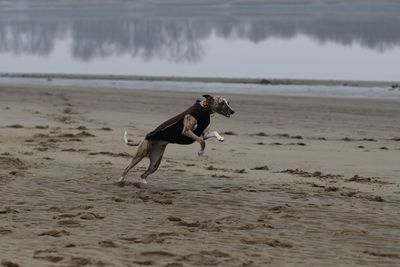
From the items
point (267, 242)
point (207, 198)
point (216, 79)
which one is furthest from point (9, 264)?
point (216, 79)

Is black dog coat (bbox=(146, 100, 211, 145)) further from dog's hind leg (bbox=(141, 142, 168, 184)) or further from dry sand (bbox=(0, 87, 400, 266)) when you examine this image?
dry sand (bbox=(0, 87, 400, 266))

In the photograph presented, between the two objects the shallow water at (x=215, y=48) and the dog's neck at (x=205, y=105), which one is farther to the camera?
the shallow water at (x=215, y=48)

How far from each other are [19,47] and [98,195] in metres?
49.7

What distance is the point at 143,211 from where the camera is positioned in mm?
9305

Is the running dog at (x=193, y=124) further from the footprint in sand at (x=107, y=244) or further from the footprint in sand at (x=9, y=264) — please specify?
the footprint in sand at (x=9, y=264)

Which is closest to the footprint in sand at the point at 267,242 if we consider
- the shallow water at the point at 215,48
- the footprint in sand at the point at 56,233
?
the footprint in sand at the point at 56,233

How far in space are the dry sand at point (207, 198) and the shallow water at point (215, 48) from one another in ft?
60.6

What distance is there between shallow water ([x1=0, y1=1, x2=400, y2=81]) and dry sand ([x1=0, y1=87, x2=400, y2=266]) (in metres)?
18.5

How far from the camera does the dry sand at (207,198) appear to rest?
7516 mm

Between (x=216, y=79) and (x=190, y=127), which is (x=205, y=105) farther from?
(x=216, y=79)

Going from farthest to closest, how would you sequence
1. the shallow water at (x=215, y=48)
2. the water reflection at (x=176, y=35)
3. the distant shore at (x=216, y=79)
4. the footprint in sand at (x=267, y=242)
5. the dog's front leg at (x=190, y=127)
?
the water reflection at (x=176, y=35), the shallow water at (x=215, y=48), the distant shore at (x=216, y=79), the dog's front leg at (x=190, y=127), the footprint in sand at (x=267, y=242)

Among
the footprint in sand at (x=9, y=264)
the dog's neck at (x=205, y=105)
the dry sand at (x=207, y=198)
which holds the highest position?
the dog's neck at (x=205, y=105)

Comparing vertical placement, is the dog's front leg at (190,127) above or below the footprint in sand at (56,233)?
above

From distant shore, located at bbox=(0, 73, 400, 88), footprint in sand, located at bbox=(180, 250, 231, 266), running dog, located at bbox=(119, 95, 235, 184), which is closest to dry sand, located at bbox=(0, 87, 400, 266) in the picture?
footprint in sand, located at bbox=(180, 250, 231, 266)
